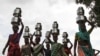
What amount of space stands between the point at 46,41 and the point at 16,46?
2.76 metres

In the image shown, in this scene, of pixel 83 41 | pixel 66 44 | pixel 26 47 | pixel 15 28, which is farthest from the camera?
pixel 66 44

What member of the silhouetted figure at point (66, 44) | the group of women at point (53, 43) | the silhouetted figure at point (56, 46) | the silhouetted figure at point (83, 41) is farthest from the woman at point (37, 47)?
the silhouetted figure at point (83, 41)

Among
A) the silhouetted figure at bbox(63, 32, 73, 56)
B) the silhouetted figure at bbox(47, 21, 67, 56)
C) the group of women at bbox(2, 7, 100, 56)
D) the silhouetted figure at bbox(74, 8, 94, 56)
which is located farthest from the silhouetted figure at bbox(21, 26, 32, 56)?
the silhouetted figure at bbox(74, 8, 94, 56)

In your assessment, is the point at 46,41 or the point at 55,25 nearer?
the point at 55,25

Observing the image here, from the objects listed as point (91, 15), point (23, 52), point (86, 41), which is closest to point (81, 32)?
point (86, 41)

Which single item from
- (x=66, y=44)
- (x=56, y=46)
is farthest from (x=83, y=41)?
(x=66, y=44)

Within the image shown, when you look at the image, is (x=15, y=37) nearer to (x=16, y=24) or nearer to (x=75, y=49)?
(x=16, y=24)

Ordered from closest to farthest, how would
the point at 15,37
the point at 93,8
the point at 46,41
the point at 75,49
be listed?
1. the point at 75,49
2. the point at 15,37
3. the point at 46,41
4. the point at 93,8

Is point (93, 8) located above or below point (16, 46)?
above

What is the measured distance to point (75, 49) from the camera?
11148 mm

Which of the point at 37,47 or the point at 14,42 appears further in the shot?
the point at 37,47

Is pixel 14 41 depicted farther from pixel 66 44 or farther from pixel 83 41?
pixel 66 44

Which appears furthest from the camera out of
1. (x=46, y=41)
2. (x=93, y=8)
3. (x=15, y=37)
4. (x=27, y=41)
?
(x=93, y=8)

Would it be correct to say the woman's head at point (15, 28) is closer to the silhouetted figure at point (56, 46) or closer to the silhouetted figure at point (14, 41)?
the silhouetted figure at point (14, 41)
